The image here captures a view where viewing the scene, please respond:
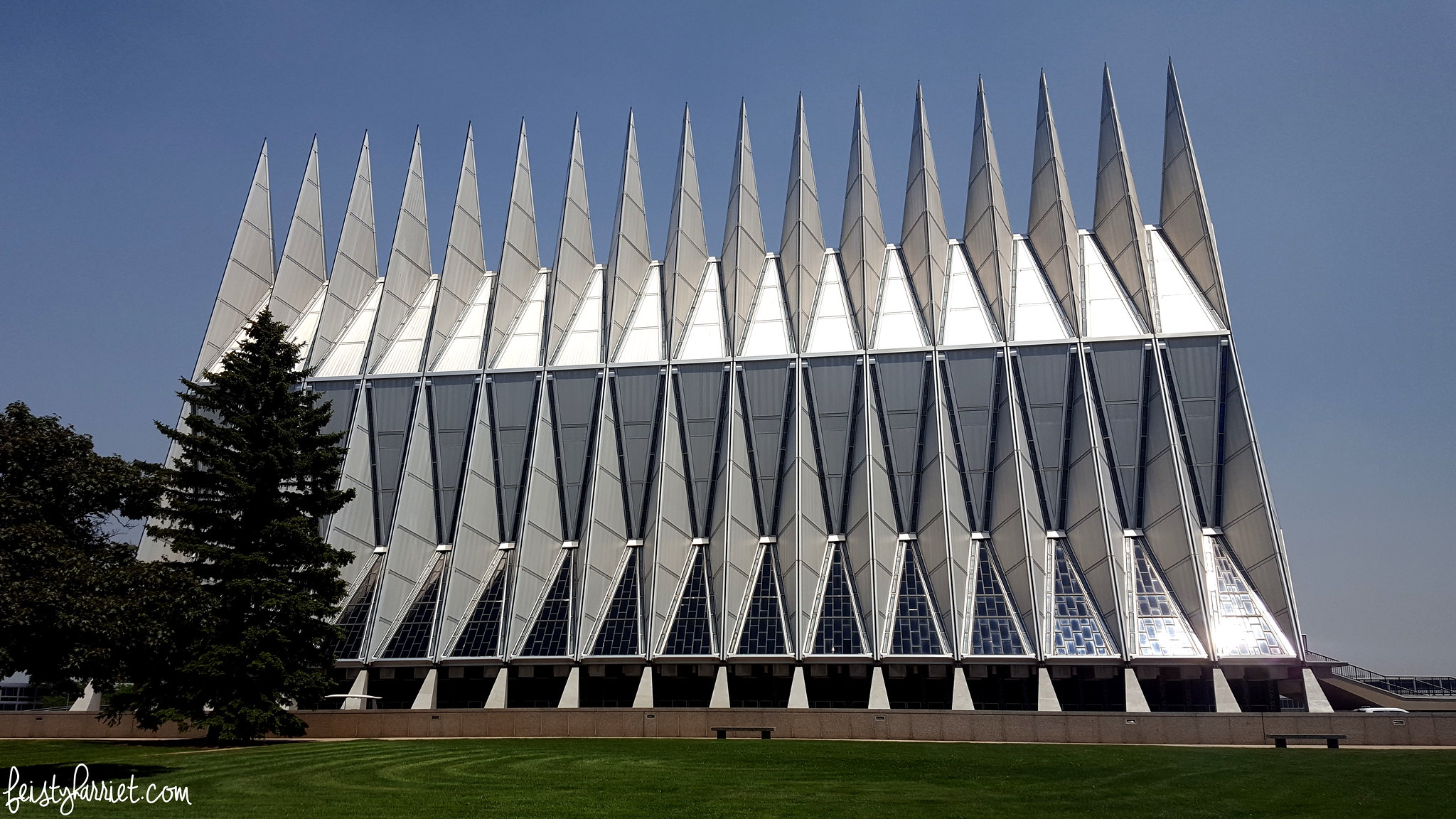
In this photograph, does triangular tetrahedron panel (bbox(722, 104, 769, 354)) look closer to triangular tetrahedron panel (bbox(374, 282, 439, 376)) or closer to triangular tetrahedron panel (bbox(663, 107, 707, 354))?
triangular tetrahedron panel (bbox(663, 107, 707, 354))

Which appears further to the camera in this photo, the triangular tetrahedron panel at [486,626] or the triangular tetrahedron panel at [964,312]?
the triangular tetrahedron panel at [964,312]

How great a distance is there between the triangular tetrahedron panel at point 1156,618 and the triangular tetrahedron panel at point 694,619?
57.8 feet

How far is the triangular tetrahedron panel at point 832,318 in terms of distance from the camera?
4869 centimetres

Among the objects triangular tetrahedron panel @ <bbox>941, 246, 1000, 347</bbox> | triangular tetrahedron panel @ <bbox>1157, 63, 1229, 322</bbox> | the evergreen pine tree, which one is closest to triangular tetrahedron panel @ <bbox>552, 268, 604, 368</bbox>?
triangular tetrahedron panel @ <bbox>941, 246, 1000, 347</bbox>

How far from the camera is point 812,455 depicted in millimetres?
46906

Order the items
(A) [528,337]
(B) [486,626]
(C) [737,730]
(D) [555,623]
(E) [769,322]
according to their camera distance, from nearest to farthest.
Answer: (C) [737,730]
(D) [555,623]
(B) [486,626]
(E) [769,322]
(A) [528,337]

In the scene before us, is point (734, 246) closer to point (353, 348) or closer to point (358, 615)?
point (353, 348)

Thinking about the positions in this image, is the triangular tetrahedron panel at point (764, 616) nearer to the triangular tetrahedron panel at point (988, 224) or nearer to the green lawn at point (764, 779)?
the green lawn at point (764, 779)

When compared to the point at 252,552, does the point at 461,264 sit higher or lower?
higher

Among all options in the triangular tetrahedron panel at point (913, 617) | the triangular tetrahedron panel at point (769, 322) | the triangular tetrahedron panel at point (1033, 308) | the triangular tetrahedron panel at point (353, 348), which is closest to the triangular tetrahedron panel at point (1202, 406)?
the triangular tetrahedron panel at point (1033, 308)

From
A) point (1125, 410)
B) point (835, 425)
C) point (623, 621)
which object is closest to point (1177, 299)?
point (1125, 410)

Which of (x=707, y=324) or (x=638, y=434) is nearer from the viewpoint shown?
(x=638, y=434)

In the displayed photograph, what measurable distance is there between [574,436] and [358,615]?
1290 centimetres

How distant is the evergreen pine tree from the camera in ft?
→ 95.5
